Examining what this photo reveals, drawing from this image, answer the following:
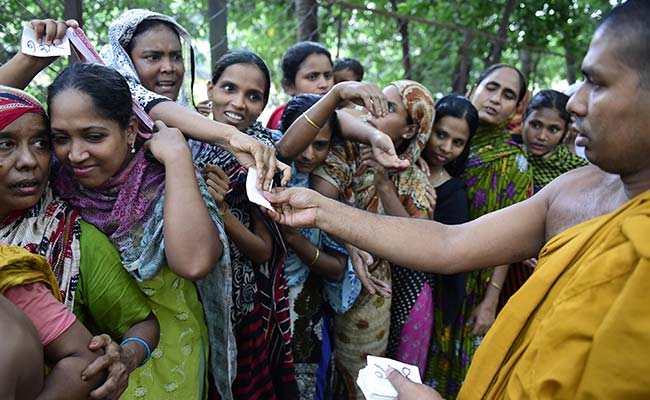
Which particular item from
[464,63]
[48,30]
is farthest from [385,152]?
[464,63]

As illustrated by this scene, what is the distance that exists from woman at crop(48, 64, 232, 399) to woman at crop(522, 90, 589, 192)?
2431 millimetres

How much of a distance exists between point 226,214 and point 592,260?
1.21 metres

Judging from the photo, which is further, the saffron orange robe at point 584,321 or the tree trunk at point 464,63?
the tree trunk at point 464,63

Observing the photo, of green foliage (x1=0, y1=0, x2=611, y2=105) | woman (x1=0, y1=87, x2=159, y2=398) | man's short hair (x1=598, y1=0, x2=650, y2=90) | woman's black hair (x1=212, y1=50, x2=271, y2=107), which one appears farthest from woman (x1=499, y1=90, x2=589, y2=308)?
woman (x1=0, y1=87, x2=159, y2=398)

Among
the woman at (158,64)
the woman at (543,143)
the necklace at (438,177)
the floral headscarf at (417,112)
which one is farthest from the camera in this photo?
the woman at (543,143)

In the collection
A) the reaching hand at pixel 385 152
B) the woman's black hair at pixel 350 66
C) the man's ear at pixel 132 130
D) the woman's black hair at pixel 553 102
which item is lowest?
the reaching hand at pixel 385 152

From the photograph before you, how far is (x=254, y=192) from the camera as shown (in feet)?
5.33

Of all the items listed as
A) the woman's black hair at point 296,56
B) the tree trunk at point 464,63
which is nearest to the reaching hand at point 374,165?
the woman's black hair at point 296,56

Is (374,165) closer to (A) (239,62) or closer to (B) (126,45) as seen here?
(A) (239,62)

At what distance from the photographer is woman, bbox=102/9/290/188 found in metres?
1.77

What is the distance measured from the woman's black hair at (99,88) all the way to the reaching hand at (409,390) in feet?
3.65

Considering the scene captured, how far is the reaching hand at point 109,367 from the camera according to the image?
1277mm

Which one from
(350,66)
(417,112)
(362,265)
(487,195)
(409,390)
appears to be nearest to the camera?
(409,390)

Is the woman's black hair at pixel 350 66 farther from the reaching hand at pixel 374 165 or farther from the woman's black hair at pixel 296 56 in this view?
the reaching hand at pixel 374 165
